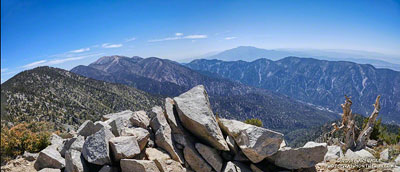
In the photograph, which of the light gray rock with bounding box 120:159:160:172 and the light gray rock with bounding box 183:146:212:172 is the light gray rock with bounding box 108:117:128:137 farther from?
the light gray rock with bounding box 183:146:212:172

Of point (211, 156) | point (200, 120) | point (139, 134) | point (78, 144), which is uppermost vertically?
point (200, 120)

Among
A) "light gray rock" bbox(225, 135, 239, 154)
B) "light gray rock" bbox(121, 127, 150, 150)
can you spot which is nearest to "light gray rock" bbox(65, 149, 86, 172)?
"light gray rock" bbox(121, 127, 150, 150)

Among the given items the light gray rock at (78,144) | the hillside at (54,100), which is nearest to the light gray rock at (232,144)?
the light gray rock at (78,144)

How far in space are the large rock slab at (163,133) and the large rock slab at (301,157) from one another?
648 cm

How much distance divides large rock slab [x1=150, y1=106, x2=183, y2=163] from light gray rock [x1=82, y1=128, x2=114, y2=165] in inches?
122

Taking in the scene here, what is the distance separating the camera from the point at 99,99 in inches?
6880

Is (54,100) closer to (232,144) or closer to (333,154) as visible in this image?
(232,144)

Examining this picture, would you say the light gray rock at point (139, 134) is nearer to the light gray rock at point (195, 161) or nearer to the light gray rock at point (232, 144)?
the light gray rock at point (195, 161)

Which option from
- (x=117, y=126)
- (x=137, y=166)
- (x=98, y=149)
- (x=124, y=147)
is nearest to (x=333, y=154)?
(x=137, y=166)

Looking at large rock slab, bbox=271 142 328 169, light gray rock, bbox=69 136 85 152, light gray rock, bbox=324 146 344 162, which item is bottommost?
light gray rock, bbox=324 146 344 162

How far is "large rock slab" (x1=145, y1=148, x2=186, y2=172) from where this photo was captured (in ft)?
42.8

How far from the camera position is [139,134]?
1473 cm

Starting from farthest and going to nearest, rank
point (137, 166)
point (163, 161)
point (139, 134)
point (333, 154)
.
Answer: point (333, 154)
point (139, 134)
point (163, 161)
point (137, 166)

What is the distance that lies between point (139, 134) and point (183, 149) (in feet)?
9.78
